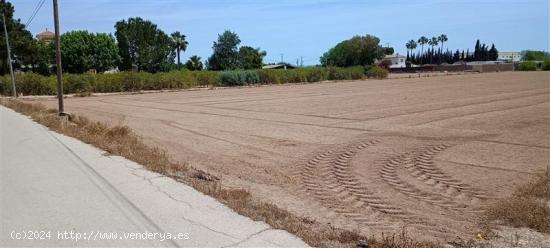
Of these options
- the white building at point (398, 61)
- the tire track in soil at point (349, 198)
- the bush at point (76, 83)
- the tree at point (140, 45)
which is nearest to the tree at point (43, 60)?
the tree at point (140, 45)

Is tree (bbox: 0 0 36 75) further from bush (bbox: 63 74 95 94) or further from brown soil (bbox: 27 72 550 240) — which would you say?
brown soil (bbox: 27 72 550 240)

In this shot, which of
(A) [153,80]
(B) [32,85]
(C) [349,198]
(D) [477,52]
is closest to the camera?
(C) [349,198]

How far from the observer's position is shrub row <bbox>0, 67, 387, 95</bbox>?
53750mm

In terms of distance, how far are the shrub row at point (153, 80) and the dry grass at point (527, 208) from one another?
54807 millimetres

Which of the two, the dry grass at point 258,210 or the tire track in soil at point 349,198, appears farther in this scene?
the tire track in soil at point 349,198

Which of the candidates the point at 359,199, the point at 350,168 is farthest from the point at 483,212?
the point at 350,168

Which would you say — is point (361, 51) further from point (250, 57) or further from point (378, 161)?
point (378, 161)

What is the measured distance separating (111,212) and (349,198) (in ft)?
11.6

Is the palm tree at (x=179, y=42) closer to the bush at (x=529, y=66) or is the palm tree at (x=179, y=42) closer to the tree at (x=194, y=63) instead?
the tree at (x=194, y=63)

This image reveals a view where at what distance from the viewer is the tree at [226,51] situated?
112 meters

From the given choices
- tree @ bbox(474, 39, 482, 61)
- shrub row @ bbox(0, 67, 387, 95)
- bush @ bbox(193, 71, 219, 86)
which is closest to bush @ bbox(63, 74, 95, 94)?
shrub row @ bbox(0, 67, 387, 95)

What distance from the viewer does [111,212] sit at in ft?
20.7

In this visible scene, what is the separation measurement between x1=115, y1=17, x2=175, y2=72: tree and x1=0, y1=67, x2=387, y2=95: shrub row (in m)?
28.9

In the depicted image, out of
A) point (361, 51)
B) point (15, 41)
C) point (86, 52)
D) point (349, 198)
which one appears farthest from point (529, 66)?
point (349, 198)
